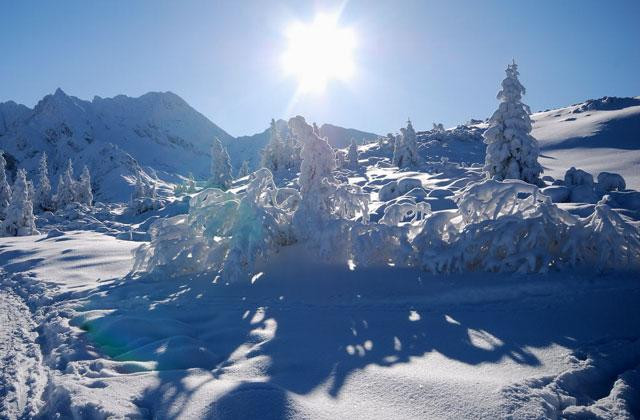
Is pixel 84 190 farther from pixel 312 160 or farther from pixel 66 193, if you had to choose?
pixel 312 160

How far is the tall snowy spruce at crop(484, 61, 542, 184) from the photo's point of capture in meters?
20.1

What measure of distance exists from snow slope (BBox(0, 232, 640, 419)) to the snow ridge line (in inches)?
2.8

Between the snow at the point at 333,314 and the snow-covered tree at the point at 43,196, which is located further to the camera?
the snow-covered tree at the point at 43,196

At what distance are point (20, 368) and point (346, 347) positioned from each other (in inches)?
153

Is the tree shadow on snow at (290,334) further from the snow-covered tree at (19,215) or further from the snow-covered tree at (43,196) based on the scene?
the snow-covered tree at (43,196)

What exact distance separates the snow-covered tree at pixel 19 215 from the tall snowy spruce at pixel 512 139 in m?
34.8

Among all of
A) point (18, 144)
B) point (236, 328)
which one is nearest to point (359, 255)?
point (236, 328)

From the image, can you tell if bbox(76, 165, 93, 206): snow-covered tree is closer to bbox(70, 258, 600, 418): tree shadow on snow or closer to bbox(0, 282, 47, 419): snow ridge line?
bbox(0, 282, 47, 419): snow ridge line

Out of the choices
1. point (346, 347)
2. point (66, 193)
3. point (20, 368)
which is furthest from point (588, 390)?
point (66, 193)

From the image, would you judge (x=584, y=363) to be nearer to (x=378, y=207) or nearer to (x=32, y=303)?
(x=32, y=303)

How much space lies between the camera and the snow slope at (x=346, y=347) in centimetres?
333

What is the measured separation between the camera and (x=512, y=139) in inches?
806

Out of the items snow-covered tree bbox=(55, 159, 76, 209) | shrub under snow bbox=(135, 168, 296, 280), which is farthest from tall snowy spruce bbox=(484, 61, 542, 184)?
snow-covered tree bbox=(55, 159, 76, 209)

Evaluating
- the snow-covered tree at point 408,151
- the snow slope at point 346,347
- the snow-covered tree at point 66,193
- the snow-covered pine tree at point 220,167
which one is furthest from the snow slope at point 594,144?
the snow-covered tree at point 66,193
